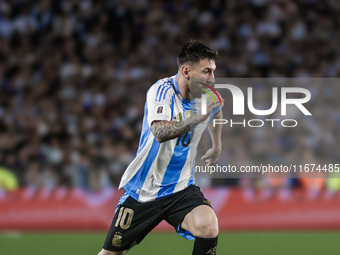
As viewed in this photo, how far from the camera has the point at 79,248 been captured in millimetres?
6258

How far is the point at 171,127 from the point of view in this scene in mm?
3336

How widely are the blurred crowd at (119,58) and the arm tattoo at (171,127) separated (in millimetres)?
4549

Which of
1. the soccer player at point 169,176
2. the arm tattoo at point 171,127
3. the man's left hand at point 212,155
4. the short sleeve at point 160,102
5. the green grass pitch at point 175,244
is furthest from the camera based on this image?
the green grass pitch at point 175,244

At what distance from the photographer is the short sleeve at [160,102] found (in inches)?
138

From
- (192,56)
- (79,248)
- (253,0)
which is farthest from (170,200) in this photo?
(253,0)

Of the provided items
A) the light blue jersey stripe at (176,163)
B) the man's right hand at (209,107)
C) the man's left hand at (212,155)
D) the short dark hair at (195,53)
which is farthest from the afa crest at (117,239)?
the short dark hair at (195,53)

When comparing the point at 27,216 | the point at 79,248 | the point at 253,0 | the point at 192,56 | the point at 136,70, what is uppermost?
the point at 253,0

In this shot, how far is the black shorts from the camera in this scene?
3.74 m

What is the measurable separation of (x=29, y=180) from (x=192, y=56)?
478 cm

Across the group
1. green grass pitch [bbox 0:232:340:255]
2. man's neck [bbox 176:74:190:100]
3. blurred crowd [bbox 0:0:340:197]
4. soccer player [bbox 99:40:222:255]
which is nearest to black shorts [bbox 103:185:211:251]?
soccer player [bbox 99:40:222:255]

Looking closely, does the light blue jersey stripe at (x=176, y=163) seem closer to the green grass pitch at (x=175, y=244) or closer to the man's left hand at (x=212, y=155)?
the man's left hand at (x=212, y=155)

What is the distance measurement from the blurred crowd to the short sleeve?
428 centimetres

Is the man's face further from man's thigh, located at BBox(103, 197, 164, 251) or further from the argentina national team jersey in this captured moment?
man's thigh, located at BBox(103, 197, 164, 251)

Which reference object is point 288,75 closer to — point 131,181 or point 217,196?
point 217,196
